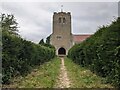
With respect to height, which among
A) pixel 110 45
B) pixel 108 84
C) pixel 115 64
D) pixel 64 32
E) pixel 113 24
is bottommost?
pixel 108 84

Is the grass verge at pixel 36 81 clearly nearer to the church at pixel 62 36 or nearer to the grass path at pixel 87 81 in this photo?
the grass path at pixel 87 81

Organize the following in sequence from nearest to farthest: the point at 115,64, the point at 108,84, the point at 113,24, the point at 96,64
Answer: the point at 115,64 < the point at 108,84 < the point at 113,24 < the point at 96,64

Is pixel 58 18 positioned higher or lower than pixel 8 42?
higher

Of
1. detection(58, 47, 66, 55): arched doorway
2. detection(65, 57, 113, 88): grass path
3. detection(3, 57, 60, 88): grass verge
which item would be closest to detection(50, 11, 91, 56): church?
detection(58, 47, 66, 55): arched doorway

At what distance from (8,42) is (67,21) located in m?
62.1

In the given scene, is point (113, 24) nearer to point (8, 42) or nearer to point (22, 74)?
point (8, 42)

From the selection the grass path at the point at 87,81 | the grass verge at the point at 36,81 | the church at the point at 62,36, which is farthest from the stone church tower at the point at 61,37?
the grass path at the point at 87,81

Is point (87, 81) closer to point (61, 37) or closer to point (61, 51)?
point (61, 37)

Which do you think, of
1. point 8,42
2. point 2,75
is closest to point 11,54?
point 8,42

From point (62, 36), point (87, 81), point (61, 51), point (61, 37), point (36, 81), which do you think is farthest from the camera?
point (61, 51)

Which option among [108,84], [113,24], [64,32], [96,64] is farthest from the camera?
[64,32]

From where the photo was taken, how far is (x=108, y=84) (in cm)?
1012

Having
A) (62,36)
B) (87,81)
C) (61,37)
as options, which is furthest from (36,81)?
(61,37)

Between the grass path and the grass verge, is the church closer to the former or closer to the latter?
the grass verge
